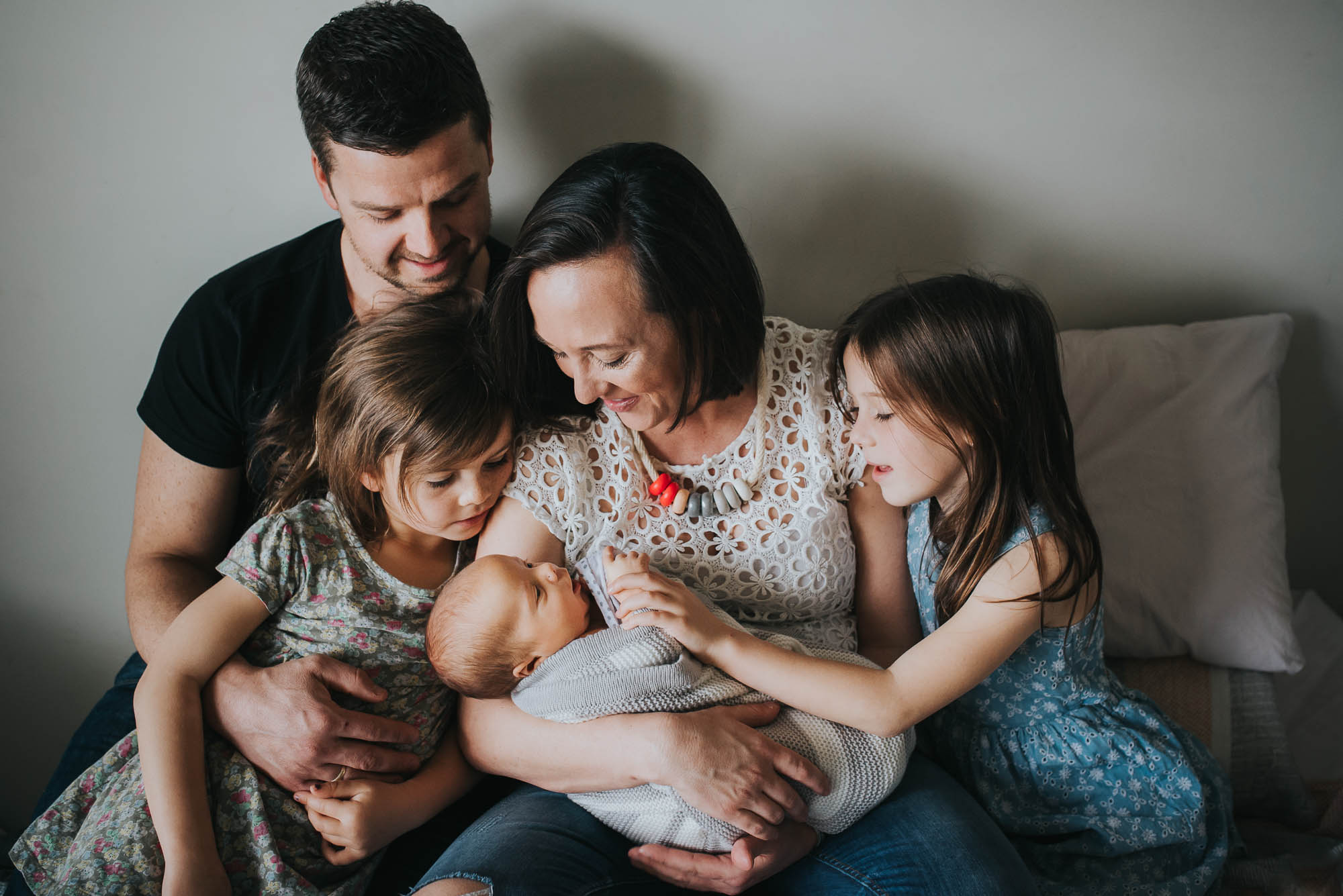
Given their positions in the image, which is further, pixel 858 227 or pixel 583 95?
pixel 858 227

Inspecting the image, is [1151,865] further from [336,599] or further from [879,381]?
[336,599]

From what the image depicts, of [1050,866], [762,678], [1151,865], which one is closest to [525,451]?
[762,678]

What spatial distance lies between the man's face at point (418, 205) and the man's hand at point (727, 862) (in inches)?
41.3

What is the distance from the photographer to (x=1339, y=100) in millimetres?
1727

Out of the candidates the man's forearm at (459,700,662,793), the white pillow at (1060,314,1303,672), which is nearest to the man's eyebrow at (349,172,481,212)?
the man's forearm at (459,700,662,793)

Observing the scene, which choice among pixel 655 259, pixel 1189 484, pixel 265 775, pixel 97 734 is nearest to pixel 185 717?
pixel 265 775

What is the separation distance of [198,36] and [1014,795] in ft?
6.82

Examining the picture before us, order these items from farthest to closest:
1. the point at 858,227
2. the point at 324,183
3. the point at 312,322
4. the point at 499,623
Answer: the point at 858,227 → the point at 312,322 → the point at 324,183 → the point at 499,623

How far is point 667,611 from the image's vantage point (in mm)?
1299

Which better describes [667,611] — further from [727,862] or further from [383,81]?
[383,81]

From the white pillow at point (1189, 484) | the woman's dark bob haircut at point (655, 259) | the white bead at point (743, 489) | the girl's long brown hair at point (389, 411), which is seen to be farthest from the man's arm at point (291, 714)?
the white pillow at point (1189, 484)

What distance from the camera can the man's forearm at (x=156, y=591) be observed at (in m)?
1.56

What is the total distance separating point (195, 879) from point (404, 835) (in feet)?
1.18

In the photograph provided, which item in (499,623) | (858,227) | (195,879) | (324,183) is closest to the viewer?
(195,879)
